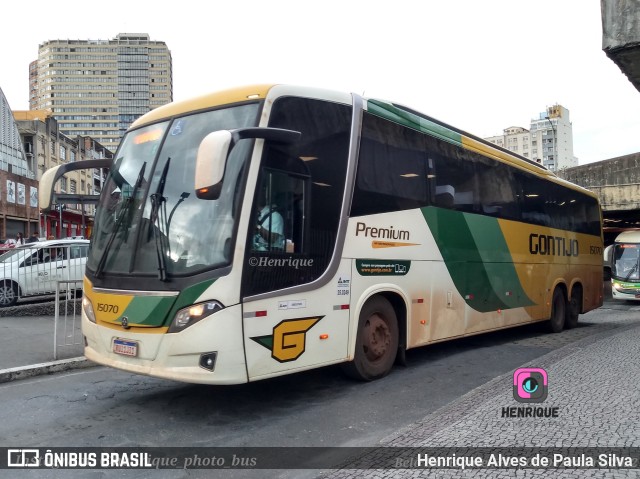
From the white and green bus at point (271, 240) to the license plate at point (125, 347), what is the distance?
0.06 feet

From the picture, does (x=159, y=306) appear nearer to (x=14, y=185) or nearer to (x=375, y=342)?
(x=375, y=342)

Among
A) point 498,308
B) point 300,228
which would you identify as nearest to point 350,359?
point 300,228

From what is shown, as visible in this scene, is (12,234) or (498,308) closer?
(498,308)

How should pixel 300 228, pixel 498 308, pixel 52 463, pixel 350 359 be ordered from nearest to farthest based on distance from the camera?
pixel 52 463, pixel 300 228, pixel 350 359, pixel 498 308

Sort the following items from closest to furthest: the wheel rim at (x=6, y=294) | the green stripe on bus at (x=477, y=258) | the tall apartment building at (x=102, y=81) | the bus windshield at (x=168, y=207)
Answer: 1. the bus windshield at (x=168, y=207)
2. the green stripe on bus at (x=477, y=258)
3. the wheel rim at (x=6, y=294)
4. the tall apartment building at (x=102, y=81)

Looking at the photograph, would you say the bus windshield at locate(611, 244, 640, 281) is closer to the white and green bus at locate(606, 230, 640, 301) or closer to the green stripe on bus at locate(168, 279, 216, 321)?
the white and green bus at locate(606, 230, 640, 301)

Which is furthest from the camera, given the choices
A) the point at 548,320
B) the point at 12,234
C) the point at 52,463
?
the point at 12,234

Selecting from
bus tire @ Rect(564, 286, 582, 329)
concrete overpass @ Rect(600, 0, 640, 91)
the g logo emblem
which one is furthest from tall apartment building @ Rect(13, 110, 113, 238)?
concrete overpass @ Rect(600, 0, 640, 91)

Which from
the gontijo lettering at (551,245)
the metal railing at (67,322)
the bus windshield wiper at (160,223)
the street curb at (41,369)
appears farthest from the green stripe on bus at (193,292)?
the gontijo lettering at (551,245)

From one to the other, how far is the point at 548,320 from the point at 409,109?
6.65 m

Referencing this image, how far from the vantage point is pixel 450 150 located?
8.57 m

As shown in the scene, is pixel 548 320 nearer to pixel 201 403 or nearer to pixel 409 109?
pixel 409 109

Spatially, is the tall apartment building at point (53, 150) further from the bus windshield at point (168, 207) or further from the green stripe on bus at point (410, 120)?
the bus windshield at point (168, 207)

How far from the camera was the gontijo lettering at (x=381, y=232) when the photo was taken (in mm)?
6520
